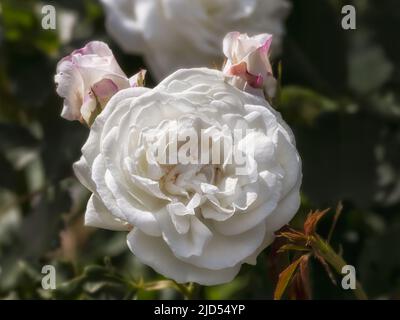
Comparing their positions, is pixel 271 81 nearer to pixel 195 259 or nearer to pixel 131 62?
pixel 195 259

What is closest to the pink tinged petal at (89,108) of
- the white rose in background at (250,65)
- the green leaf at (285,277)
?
the white rose in background at (250,65)

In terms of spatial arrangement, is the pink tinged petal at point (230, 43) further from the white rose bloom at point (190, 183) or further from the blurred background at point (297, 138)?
the blurred background at point (297, 138)

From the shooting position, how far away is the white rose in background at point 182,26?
1.44 metres

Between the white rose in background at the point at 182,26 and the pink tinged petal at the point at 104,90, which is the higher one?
the white rose in background at the point at 182,26

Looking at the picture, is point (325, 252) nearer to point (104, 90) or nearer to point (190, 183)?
point (190, 183)

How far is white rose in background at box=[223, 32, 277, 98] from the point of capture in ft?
3.11

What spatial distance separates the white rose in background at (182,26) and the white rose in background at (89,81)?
454 millimetres

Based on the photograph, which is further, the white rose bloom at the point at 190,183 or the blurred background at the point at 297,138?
the blurred background at the point at 297,138

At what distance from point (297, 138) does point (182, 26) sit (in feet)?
0.76

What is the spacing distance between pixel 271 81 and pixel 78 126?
572 mm

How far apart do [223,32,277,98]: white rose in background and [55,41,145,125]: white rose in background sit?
86 mm

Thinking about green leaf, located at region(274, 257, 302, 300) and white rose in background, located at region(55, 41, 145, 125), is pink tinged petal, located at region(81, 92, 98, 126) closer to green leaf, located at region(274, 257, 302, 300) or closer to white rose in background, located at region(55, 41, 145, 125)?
white rose in background, located at region(55, 41, 145, 125)

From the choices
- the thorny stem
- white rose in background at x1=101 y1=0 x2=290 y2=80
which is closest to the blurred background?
white rose in background at x1=101 y1=0 x2=290 y2=80
